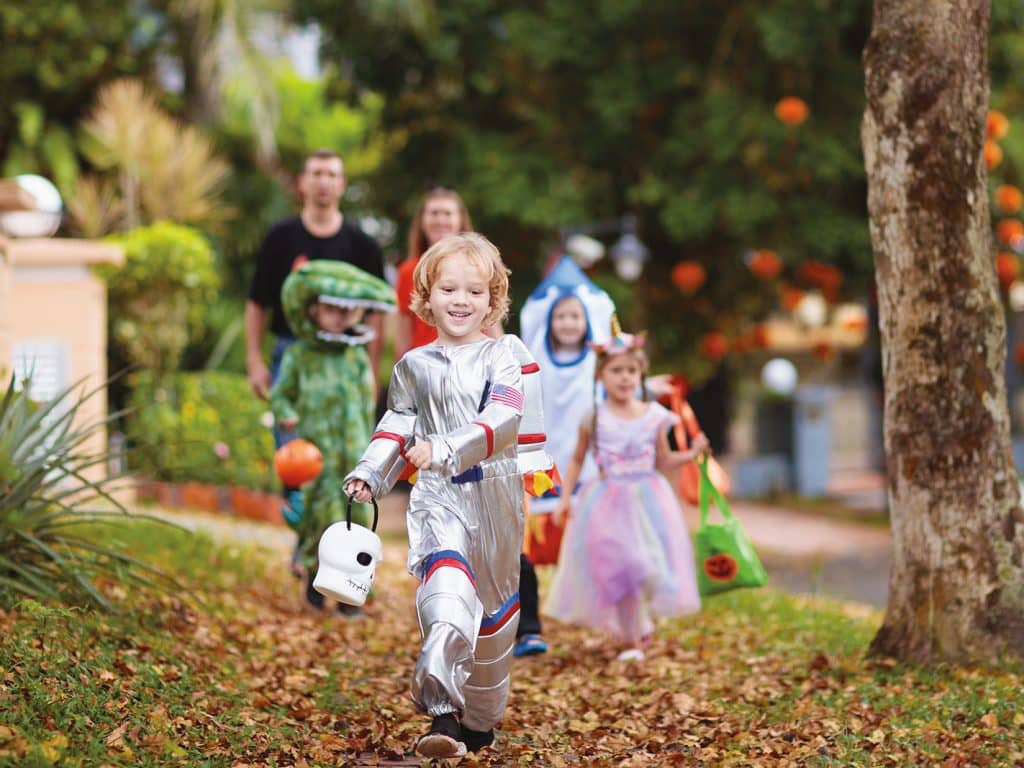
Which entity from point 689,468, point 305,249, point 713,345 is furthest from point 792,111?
point 689,468

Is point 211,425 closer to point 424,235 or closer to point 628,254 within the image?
point 628,254

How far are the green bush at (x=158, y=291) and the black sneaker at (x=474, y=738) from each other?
10.4m

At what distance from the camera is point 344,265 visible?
261 inches

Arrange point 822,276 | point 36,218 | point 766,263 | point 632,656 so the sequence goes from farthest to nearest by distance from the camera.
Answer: point 822,276 → point 766,263 → point 36,218 → point 632,656

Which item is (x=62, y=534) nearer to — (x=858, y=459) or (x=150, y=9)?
(x=150, y=9)

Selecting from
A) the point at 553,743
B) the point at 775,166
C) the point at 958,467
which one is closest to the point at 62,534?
the point at 553,743

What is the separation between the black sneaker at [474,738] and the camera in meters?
4.45

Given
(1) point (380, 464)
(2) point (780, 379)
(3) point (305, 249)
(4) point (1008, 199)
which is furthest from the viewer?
(2) point (780, 379)

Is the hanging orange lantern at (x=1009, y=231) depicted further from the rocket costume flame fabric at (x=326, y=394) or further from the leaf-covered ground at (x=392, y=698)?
the rocket costume flame fabric at (x=326, y=394)

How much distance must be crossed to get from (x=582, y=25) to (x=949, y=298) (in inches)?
388

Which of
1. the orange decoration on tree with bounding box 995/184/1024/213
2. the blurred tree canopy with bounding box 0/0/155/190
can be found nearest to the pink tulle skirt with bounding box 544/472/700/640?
the orange decoration on tree with bounding box 995/184/1024/213

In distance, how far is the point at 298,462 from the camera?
21.0 ft

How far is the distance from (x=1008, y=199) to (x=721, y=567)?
9.78 metres

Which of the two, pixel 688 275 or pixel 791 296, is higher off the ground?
pixel 688 275
